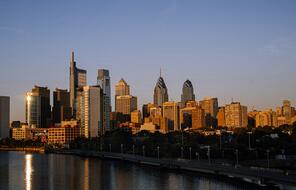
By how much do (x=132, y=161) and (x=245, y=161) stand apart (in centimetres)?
3001


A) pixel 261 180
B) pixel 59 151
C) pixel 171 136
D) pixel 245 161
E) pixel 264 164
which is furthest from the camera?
pixel 59 151

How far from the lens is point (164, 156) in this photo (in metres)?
118

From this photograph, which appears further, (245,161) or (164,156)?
(164,156)

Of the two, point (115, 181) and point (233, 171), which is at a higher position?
point (233, 171)

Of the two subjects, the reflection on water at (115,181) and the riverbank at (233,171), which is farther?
the reflection on water at (115,181)

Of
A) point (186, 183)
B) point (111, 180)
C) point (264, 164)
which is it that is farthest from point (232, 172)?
point (264, 164)

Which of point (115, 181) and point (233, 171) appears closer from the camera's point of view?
point (233, 171)

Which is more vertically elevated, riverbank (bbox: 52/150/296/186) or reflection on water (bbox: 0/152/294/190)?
riverbank (bbox: 52/150/296/186)

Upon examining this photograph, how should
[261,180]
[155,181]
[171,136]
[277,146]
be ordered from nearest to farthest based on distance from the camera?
[261,180] < [155,181] < [277,146] < [171,136]

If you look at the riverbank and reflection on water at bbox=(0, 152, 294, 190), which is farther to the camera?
reflection on water at bbox=(0, 152, 294, 190)

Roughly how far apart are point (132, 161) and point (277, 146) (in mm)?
37020

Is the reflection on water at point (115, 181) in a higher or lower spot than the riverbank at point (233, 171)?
lower

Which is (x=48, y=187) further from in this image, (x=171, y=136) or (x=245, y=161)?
(x=171, y=136)

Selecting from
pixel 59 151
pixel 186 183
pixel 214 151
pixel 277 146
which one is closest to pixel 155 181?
pixel 186 183
